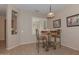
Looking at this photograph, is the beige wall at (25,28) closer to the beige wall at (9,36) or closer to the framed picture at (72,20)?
the beige wall at (9,36)

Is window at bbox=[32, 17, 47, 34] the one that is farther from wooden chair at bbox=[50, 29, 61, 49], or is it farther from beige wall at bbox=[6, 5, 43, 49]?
wooden chair at bbox=[50, 29, 61, 49]

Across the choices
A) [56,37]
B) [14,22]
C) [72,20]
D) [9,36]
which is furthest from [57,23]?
[9,36]

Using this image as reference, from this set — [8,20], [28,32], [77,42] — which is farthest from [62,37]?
[8,20]

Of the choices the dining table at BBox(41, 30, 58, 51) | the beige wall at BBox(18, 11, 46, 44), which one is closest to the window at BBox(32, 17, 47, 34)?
the beige wall at BBox(18, 11, 46, 44)

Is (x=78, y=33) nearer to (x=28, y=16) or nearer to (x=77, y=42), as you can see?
(x=77, y=42)

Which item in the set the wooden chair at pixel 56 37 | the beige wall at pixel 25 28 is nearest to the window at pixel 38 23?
the beige wall at pixel 25 28

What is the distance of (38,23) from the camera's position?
269 centimetres

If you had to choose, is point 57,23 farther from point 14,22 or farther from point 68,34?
point 14,22

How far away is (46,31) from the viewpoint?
2.72m

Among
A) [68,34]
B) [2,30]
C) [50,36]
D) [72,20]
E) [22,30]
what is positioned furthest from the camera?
[72,20]

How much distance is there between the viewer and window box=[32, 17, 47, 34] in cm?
261

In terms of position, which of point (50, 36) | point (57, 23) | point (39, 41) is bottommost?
point (39, 41)

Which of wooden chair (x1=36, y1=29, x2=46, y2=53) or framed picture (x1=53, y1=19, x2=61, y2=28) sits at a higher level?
framed picture (x1=53, y1=19, x2=61, y2=28)
